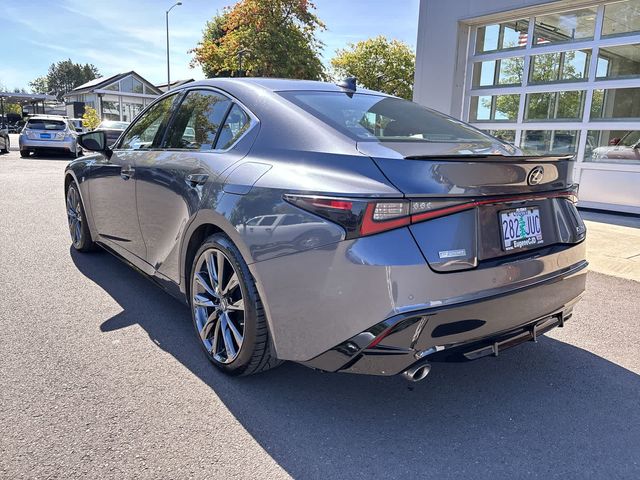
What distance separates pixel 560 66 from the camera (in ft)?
29.8

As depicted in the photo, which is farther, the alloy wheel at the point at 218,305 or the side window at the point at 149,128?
the side window at the point at 149,128

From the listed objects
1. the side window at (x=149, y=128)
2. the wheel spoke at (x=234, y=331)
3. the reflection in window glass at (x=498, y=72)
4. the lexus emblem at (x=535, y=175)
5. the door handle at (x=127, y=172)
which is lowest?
the wheel spoke at (x=234, y=331)

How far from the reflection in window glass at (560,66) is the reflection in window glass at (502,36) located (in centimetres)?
48

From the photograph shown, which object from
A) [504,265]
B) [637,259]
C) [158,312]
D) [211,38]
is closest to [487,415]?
[504,265]

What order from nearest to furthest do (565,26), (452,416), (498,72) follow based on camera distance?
(452,416) → (565,26) → (498,72)

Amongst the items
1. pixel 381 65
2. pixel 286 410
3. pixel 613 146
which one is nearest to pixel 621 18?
pixel 613 146

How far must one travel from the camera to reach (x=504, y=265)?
7.27 feet

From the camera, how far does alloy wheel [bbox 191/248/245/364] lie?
8.66ft

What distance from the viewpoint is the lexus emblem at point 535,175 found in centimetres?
236

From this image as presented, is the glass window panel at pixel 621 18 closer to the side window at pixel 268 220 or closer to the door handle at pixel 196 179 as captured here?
the door handle at pixel 196 179

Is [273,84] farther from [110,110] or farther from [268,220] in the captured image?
[110,110]

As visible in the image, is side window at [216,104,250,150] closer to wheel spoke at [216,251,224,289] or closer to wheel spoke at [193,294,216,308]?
wheel spoke at [216,251,224,289]

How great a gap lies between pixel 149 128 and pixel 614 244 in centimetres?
556

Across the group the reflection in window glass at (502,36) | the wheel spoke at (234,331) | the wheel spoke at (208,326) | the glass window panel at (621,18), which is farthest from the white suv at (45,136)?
the wheel spoke at (234,331)
